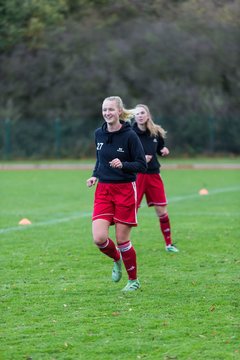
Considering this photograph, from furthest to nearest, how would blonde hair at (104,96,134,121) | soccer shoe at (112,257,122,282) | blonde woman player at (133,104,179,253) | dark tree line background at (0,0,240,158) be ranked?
1. dark tree line background at (0,0,240,158)
2. blonde woman player at (133,104,179,253)
3. soccer shoe at (112,257,122,282)
4. blonde hair at (104,96,134,121)

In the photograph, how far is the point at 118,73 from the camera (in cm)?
4497

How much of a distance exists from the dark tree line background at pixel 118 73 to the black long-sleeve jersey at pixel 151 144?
92.0 ft

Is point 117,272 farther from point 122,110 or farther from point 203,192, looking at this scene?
point 203,192

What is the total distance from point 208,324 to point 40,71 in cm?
3878

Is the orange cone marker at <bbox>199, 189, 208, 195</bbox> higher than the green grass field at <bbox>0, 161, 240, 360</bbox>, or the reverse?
the green grass field at <bbox>0, 161, 240, 360</bbox>

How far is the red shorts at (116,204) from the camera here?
8.83 m

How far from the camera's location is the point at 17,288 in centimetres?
895

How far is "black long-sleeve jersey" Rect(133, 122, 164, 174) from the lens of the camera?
1187 cm

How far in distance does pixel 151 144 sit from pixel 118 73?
33.4 metres

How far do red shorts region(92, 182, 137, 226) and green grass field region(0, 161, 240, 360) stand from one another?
732 mm

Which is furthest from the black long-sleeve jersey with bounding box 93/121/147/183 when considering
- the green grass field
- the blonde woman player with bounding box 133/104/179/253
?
the blonde woman player with bounding box 133/104/179/253

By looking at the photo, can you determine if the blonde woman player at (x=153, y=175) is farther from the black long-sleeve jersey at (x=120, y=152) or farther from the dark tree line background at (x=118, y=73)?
the dark tree line background at (x=118, y=73)

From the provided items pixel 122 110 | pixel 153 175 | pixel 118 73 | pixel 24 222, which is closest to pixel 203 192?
pixel 24 222

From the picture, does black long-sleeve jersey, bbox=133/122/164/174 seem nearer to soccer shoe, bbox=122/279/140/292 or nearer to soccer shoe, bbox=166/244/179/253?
soccer shoe, bbox=166/244/179/253
